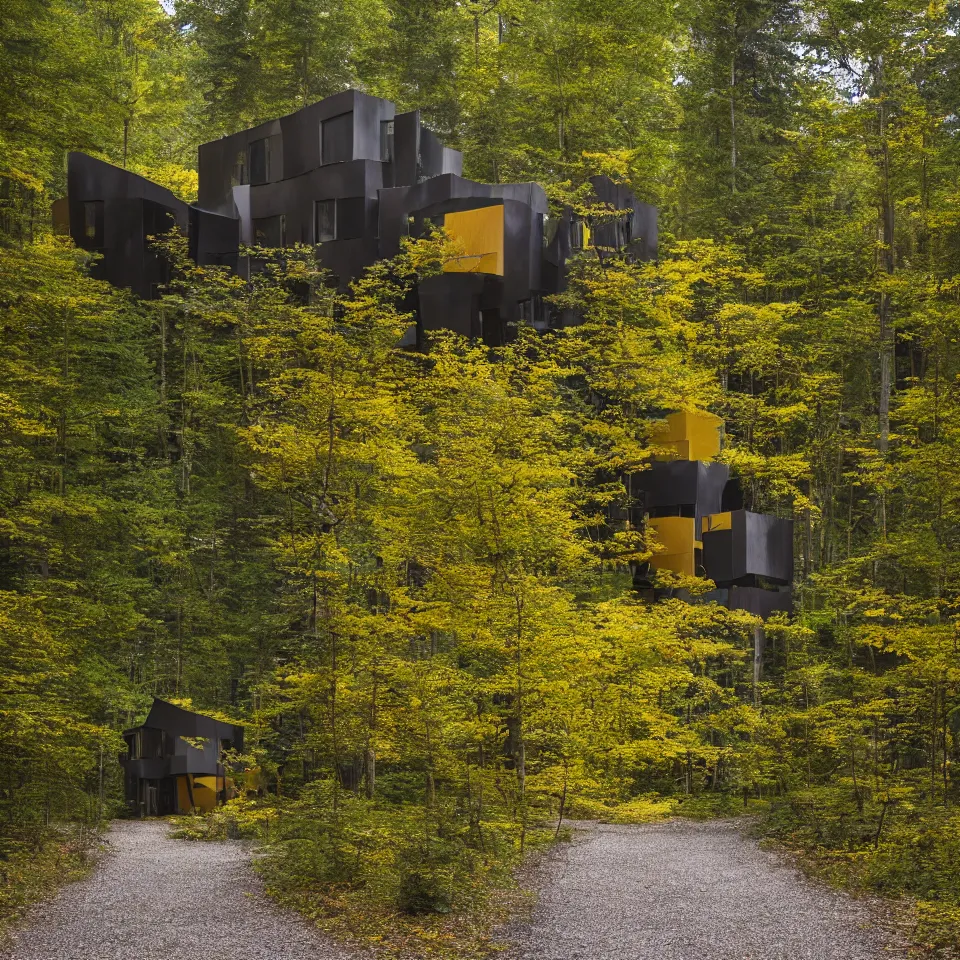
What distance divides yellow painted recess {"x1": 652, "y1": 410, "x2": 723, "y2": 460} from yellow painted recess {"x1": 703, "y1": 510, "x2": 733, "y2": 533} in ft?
4.34

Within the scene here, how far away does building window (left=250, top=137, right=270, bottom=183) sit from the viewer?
27469 millimetres

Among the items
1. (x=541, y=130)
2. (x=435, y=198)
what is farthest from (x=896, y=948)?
(x=541, y=130)

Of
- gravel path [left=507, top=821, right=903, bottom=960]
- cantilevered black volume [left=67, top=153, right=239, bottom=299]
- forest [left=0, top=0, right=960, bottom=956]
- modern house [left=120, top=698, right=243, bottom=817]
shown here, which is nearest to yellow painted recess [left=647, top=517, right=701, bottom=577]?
forest [left=0, top=0, right=960, bottom=956]

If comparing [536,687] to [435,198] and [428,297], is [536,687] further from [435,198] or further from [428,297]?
[435,198]

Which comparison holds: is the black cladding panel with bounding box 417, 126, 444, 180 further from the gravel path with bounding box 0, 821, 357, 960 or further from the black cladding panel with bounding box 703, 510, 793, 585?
the gravel path with bounding box 0, 821, 357, 960

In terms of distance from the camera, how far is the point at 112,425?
22984mm

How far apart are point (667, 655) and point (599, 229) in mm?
11439

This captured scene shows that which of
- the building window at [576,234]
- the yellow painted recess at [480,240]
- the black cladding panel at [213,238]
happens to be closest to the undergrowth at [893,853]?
the yellow painted recess at [480,240]

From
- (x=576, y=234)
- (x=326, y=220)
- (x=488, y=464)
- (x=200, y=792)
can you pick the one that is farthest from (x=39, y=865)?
(x=576, y=234)

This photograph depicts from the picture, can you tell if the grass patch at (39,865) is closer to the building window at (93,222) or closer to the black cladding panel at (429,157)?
the building window at (93,222)

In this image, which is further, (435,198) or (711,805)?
(435,198)

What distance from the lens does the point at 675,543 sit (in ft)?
78.4

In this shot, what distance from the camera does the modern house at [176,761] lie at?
19.3 m

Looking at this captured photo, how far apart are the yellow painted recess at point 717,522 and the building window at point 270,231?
475 inches
